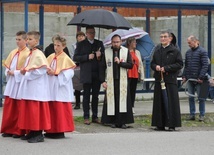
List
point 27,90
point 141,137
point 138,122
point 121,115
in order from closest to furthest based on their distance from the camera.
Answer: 1. point 27,90
2. point 141,137
3. point 121,115
4. point 138,122

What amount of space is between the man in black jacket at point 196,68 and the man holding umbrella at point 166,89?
1401 mm

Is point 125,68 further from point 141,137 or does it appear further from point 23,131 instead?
point 23,131

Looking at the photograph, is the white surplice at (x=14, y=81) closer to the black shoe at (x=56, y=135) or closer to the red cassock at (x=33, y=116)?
the red cassock at (x=33, y=116)

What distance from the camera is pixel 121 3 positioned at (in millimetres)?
16016

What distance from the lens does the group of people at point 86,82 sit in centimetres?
1008

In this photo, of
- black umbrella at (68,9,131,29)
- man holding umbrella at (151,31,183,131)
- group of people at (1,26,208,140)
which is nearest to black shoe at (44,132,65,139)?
group of people at (1,26,208,140)

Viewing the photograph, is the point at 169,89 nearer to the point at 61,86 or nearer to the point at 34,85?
the point at 61,86

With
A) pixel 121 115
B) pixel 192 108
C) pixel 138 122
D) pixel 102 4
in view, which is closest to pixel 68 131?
pixel 121 115

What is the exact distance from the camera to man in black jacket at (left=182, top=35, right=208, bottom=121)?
13164 mm

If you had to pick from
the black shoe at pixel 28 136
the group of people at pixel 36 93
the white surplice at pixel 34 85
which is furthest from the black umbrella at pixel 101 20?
the black shoe at pixel 28 136

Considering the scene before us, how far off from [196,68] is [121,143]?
365 cm

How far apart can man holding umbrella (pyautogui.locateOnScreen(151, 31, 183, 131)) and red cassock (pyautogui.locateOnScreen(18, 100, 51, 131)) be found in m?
2.61

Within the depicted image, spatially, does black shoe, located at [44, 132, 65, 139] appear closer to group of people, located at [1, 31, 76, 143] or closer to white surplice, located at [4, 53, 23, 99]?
group of people, located at [1, 31, 76, 143]

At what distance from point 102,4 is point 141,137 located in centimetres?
576
